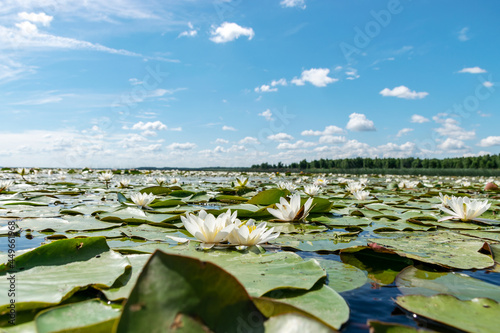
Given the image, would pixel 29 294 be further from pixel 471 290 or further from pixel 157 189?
pixel 157 189

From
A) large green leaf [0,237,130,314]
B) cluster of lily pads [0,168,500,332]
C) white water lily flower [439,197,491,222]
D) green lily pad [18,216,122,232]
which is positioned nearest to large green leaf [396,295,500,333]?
cluster of lily pads [0,168,500,332]

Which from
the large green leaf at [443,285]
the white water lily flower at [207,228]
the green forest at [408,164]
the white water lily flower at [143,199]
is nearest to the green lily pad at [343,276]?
the large green leaf at [443,285]

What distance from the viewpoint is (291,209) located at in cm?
253

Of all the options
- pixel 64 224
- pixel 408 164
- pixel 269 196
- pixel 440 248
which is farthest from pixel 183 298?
pixel 408 164

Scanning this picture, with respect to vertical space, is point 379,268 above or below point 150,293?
below

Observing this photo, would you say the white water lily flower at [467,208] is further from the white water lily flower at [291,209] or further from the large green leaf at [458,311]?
the large green leaf at [458,311]

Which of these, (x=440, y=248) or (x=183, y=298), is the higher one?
(x=183, y=298)

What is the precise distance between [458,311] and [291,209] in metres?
1.59

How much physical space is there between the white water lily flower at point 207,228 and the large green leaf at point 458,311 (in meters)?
0.89

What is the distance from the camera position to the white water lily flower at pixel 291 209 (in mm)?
2488

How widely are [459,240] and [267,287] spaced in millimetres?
1717

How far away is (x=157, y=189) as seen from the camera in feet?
15.8

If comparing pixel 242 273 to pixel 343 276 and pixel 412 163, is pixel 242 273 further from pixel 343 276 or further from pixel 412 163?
pixel 412 163

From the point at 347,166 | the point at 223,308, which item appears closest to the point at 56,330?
the point at 223,308
